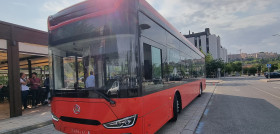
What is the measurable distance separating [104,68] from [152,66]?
3.82 ft

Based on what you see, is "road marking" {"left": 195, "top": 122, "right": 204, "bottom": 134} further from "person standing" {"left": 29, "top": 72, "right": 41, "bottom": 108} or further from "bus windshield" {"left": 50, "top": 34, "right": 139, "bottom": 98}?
"person standing" {"left": 29, "top": 72, "right": 41, "bottom": 108}

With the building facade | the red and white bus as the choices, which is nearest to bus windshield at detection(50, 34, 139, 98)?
the red and white bus

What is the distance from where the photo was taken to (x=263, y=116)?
602cm

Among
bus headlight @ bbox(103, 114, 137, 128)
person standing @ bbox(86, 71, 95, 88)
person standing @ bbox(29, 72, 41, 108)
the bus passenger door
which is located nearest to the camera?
bus headlight @ bbox(103, 114, 137, 128)

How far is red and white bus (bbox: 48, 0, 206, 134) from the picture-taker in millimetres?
3023

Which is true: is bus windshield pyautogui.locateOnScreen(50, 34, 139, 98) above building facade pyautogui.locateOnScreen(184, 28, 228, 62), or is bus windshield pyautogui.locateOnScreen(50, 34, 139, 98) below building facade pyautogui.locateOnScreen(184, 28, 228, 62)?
below

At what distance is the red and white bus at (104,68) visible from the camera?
9.92 feet

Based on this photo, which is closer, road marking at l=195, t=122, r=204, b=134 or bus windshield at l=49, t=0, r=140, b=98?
bus windshield at l=49, t=0, r=140, b=98

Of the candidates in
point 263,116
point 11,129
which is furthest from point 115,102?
point 263,116

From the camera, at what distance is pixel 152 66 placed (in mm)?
3814

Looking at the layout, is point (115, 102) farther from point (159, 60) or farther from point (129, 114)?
point (159, 60)

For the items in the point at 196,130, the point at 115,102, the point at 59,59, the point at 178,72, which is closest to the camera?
the point at 115,102

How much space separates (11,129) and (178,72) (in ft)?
18.7

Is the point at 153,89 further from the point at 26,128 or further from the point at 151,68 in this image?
the point at 26,128
